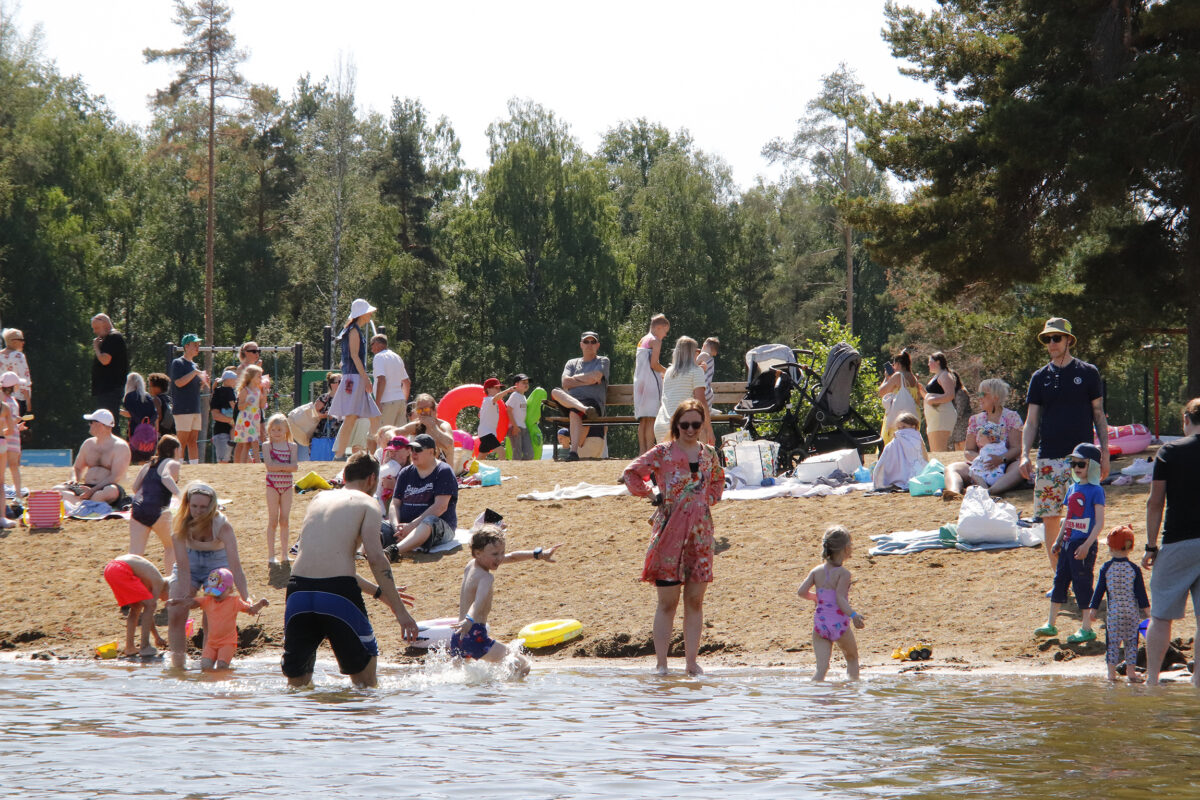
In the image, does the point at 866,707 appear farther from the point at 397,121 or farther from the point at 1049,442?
the point at 397,121

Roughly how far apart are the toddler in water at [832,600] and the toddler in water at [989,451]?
4.86 meters

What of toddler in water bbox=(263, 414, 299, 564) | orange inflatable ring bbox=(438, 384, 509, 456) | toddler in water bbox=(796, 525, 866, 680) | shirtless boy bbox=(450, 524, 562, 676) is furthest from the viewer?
orange inflatable ring bbox=(438, 384, 509, 456)

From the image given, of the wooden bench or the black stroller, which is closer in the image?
the black stroller

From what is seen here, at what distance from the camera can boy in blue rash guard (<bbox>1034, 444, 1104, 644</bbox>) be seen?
30.4ft

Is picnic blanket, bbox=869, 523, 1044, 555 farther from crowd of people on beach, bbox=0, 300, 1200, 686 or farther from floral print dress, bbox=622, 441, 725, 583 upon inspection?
floral print dress, bbox=622, 441, 725, 583

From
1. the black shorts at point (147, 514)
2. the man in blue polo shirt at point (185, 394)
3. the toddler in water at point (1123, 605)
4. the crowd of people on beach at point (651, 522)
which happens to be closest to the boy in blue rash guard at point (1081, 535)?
the crowd of people on beach at point (651, 522)

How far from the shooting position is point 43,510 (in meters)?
15.6

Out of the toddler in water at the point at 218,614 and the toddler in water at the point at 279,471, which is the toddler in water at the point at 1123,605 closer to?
the toddler in water at the point at 218,614

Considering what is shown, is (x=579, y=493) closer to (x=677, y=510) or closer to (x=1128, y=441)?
(x=677, y=510)

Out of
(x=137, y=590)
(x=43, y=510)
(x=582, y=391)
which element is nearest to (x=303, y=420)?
(x=43, y=510)

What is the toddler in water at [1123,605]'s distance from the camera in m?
8.69

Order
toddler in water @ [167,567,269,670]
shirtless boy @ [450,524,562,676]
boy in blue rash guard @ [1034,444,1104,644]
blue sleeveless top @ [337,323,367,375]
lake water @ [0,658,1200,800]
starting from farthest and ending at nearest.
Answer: blue sleeveless top @ [337,323,367,375] < toddler in water @ [167,567,269,670] < boy in blue rash guard @ [1034,444,1104,644] < shirtless boy @ [450,524,562,676] < lake water @ [0,658,1200,800]

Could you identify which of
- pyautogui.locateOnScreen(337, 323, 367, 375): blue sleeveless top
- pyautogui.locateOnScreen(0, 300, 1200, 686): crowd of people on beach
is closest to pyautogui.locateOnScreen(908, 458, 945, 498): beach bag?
pyautogui.locateOnScreen(0, 300, 1200, 686): crowd of people on beach

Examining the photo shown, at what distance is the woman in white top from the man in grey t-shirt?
4930mm
